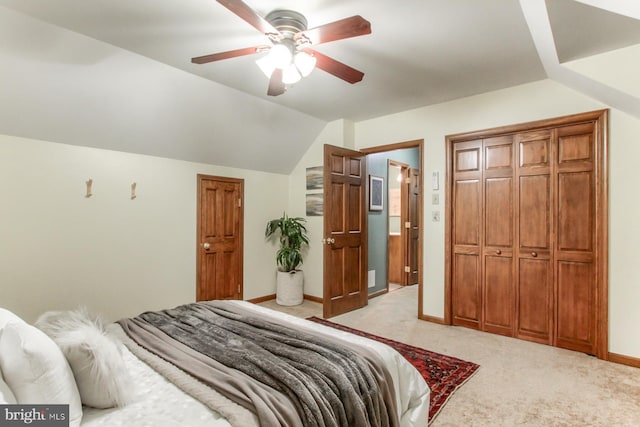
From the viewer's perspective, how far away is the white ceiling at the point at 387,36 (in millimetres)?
2053

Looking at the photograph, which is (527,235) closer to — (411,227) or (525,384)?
(525,384)

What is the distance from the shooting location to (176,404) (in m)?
1.19

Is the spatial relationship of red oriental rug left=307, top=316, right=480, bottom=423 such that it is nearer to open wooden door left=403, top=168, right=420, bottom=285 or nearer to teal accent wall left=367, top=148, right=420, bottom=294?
teal accent wall left=367, top=148, right=420, bottom=294

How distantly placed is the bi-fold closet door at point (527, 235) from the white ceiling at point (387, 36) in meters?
0.72

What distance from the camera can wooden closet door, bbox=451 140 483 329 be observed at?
3588 mm

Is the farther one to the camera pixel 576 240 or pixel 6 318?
pixel 576 240

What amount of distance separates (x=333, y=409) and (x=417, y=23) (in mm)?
2369

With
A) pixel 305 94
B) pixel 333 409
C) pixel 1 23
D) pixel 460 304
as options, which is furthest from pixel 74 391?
pixel 460 304

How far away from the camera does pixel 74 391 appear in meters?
1.11

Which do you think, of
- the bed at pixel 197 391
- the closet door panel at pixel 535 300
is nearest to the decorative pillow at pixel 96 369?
the bed at pixel 197 391

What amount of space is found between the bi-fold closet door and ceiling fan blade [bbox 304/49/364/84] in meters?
1.96

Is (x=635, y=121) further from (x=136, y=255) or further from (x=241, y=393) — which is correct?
(x=136, y=255)

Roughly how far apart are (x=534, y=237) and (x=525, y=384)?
1470mm

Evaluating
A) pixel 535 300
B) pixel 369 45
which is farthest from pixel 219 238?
pixel 535 300
